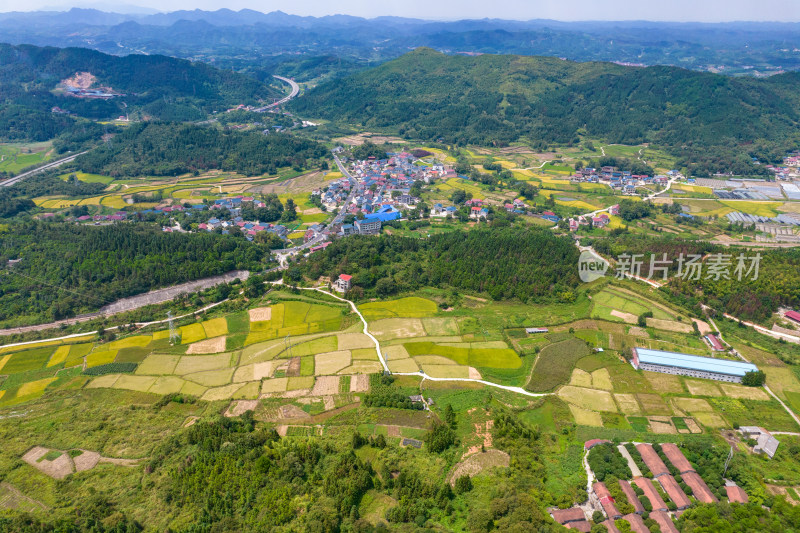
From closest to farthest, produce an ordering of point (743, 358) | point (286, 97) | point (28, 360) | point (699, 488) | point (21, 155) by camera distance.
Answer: point (699, 488)
point (743, 358)
point (28, 360)
point (21, 155)
point (286, 97)

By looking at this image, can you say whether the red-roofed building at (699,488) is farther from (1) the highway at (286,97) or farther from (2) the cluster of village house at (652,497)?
(1) the highway at (286,97)

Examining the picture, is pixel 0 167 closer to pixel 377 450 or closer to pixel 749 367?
pixel 377 450

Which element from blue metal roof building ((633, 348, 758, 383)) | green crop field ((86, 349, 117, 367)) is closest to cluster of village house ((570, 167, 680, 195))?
blue metal roof building ((633, 348, 758, 383))

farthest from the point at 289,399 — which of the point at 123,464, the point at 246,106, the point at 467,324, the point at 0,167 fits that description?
the point at 246,106

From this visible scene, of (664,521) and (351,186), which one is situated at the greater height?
(351,186)

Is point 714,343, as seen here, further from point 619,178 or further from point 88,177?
point 88,177

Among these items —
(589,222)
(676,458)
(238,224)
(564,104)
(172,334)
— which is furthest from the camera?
(564,104)

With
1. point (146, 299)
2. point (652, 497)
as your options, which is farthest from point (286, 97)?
point (652, 497)
